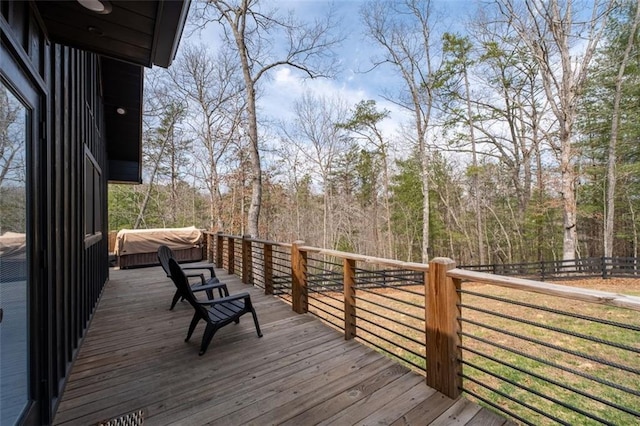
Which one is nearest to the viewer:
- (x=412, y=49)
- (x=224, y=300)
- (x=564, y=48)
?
(x=224, y=300)

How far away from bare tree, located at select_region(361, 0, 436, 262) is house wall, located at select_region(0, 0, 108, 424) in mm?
10640

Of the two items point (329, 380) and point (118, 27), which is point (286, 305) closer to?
point (329, 380)

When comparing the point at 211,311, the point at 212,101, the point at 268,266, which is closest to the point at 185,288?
the point at 211,311

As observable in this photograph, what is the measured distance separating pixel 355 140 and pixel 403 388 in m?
13.6

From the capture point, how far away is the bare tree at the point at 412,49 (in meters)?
11.1

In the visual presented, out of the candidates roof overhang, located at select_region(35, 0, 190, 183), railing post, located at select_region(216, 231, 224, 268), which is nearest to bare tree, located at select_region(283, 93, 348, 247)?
railing post, located at select_region(216, 231, 224, 268)

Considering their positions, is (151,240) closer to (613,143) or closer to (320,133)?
(320,133)

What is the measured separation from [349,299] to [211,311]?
1497mm

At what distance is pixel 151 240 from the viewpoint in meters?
7.95

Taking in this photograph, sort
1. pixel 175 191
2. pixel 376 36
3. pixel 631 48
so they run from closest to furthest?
pixel 631 48 → pixel 376 36 → pixel 175 191

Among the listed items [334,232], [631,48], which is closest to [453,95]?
[631,48]

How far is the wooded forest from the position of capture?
348 inches

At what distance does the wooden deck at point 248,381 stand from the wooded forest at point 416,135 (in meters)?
4.39

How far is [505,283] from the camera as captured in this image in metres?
1.67
